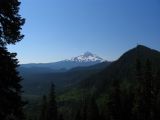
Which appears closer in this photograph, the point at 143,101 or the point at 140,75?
the point at 143,101

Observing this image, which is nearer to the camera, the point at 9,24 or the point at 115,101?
the point at 9,24

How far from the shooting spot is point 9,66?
Result: 20109mm

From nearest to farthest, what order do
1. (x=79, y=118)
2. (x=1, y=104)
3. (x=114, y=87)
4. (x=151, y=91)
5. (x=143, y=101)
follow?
1. (x=1, y=104)
2. (x=114, y=87)
3. (x=143, y=101)
4. (x=151, y=91)
5. (x=79, y=118)

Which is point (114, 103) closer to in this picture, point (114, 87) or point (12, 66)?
point (114, 87)

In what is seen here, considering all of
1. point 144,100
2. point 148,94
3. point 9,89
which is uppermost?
point 148,94

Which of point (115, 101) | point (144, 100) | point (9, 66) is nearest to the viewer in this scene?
point (9, 66)

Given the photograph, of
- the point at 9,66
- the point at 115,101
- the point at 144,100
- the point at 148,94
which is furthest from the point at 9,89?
the point at 148,94

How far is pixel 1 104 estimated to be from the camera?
773 inches

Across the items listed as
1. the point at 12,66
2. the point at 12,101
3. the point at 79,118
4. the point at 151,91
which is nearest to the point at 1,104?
the point at 12,101

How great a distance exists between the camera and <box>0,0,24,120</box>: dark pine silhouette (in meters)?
19.9

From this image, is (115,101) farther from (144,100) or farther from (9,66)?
(9,66)

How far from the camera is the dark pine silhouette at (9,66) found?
19.9 m

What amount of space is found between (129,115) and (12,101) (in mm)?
48226

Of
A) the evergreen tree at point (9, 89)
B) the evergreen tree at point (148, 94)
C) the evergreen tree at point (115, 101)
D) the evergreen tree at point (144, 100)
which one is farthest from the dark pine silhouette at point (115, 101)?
the evergreen tree at point (9, 89)
